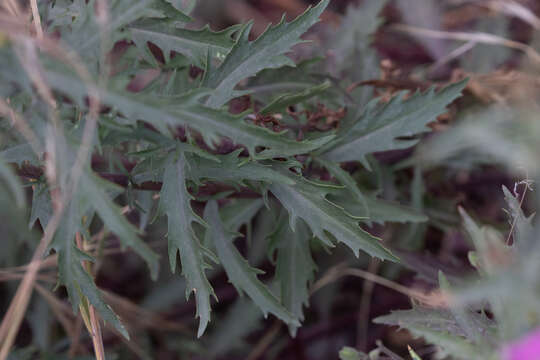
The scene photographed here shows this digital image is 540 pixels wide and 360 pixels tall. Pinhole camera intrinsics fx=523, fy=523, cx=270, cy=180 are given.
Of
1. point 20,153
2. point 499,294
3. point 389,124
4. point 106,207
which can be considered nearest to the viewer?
point 499,294

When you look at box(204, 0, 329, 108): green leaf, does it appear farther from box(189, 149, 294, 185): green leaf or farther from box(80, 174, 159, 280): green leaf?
box(80, 174, 159, 280): green leaf

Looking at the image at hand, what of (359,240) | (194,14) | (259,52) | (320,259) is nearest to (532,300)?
(359,240)

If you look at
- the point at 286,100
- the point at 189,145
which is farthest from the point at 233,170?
the point at 286,100

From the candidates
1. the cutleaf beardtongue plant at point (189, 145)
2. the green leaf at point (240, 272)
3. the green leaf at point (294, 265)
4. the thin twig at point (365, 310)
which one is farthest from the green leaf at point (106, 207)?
the thin twig at point (365, 310)

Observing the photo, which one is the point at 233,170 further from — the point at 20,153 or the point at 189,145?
the point at 20,153

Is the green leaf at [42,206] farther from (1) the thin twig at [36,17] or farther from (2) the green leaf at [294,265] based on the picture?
(2) the green leaf at [294,265]

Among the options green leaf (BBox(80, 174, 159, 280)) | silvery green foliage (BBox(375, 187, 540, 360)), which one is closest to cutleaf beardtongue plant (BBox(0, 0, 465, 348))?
green leaf (BBox(80, 174, 159, 280))
